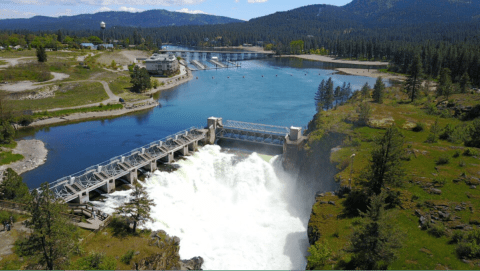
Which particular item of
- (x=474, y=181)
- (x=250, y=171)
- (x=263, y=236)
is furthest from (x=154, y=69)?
(x=474, y=181)

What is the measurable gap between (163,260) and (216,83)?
104863 millimetres

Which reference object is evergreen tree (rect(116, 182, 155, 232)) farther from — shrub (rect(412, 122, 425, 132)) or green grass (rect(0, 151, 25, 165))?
shrub (rect(412, 122, 425, 132))

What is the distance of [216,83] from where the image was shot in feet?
419

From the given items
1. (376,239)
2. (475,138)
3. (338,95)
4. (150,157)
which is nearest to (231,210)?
(150,157)

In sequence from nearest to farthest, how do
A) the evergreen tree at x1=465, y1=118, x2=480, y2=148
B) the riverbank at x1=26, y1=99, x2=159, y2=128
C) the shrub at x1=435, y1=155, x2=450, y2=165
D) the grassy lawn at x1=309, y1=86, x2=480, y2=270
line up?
the grassy lawn at x1=309, y1=86, x2=480, y2=270 → the shrub at x1=435, y1=155, x2=450, y2=165 → the evergreen tree at x1=465, y1=118, x2=480, y2=148 → the riverbank at x1=26, y1=99, x2=159, y2=128

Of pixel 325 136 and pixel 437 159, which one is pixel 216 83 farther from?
pixel 437 159

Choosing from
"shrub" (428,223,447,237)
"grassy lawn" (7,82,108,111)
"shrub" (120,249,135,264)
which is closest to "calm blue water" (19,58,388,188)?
"grassy lawn" (7,82,108,111)

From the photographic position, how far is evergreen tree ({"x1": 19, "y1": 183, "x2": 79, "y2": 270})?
19594 mm

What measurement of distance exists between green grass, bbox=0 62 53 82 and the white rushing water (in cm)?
8041

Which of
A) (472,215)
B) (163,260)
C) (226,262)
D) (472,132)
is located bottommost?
(226,262)

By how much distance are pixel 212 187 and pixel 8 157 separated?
112 ft

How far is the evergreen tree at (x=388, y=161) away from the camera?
2889 cm

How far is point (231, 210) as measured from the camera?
41938 mm

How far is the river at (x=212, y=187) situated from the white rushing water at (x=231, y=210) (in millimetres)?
107
